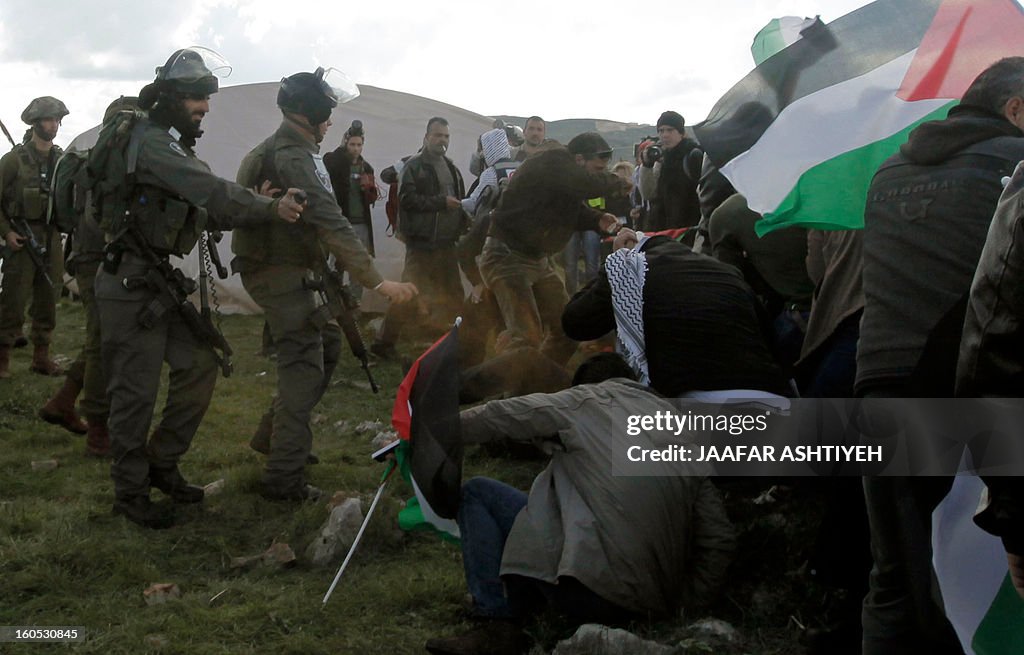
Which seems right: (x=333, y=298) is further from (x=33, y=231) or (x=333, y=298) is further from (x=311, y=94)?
(x=33, y=231)

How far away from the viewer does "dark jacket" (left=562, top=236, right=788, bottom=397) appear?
13.5ft

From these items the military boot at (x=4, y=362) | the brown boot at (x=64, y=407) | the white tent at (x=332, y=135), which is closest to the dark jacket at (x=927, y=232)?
the brown boot at (x=64, y=407)

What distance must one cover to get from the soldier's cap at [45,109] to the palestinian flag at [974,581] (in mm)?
8263

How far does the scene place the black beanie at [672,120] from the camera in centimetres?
926

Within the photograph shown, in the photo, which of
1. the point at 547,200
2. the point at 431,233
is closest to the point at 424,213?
the point at 431,233

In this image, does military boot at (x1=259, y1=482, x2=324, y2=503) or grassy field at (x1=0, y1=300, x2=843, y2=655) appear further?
military boot at (x1=259, y1=482, x2=324, y2=503)

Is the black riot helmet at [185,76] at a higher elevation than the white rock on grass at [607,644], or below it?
higher

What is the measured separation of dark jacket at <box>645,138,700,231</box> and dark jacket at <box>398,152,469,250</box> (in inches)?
72.7

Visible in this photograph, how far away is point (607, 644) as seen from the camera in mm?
3590

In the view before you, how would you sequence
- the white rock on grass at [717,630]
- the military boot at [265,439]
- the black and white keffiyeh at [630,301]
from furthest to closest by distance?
the military boot at [265,439], the black and white keffiyeh at [630,301], the white rock on grass at [717,630]

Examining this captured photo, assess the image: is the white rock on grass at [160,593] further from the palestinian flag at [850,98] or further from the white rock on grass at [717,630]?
the palestinian flag at [850,98]

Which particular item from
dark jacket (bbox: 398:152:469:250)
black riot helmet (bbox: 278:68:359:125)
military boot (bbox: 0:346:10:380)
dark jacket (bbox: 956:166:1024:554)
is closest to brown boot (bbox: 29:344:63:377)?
military boot (bbox: 0:346:10:380)

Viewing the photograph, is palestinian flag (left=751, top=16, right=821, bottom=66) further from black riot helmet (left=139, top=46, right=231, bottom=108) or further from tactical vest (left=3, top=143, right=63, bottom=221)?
tactical vest (left=3, top=143, right=63, bottom=221)

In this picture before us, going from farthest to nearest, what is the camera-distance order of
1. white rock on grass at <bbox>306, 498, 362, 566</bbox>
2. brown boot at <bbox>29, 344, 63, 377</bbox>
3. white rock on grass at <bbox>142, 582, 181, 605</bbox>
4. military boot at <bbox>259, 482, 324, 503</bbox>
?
brown boot at <bbox>29, 344, 63, 377</bbox>
military boot at <bbox>259, 482, 324, 503</bbox>
white rock on grass at <bbox>306, 498, 362, 566</bbox>
white rock on grass at <bbox>142, 582, 181, 605</bbox>
